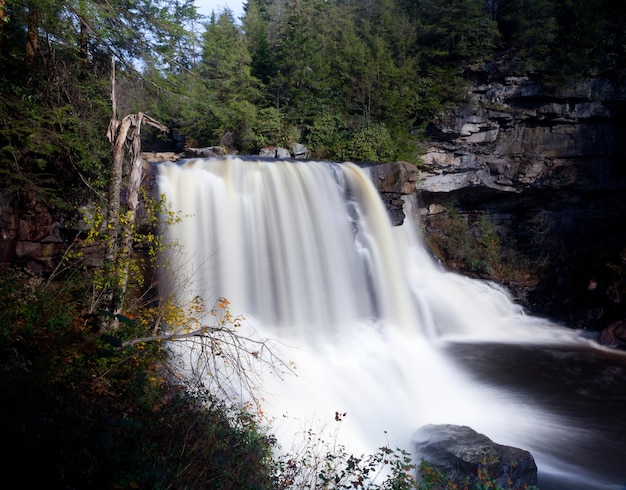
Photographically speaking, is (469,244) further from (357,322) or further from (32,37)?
(32,37)

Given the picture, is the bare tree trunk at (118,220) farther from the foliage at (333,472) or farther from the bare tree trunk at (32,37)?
the foliage at (333,472)

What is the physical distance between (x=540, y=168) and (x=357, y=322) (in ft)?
36.2

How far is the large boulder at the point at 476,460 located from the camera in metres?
5.38

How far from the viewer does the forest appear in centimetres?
338

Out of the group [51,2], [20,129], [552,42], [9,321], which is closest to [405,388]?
[9,321]

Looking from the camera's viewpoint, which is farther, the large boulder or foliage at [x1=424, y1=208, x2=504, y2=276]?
foliage at [x1=424, y1=208, x2=504, y2=276]

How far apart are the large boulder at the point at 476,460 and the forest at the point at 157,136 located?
52 cm

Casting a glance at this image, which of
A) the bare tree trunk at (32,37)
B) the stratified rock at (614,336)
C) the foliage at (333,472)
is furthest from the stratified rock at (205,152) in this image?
the stratified rock at (614,336)

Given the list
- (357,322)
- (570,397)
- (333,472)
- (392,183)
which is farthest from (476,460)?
(392,183)

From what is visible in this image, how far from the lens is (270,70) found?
2150 centimetres

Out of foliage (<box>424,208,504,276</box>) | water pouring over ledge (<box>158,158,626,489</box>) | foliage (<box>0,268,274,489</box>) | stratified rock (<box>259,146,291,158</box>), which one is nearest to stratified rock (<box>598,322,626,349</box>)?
water pouring over ledge (<box>158,158,626,489</box>)

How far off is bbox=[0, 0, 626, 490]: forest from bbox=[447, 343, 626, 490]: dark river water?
8.05 feet

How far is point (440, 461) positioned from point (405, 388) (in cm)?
304

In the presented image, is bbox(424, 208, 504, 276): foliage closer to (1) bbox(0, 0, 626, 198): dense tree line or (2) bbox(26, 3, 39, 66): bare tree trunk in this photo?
(1) bbox(0, 0, 626, 198): dense tree line
